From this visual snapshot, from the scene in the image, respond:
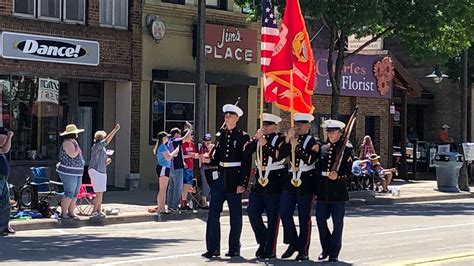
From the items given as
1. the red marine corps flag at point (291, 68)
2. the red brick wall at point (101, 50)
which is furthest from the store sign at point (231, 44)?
the red marine corps flag at point (291, 68)

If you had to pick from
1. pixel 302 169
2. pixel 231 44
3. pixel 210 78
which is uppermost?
pixel 231 44

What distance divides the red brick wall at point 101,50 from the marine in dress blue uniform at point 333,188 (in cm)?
1232

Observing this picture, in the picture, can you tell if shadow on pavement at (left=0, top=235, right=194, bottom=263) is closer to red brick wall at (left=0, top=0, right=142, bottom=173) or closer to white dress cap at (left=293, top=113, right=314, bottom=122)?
white dress cap at (left=293, top=113, right=314, bottom=122)

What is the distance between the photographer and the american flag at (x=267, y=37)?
14.1 meters

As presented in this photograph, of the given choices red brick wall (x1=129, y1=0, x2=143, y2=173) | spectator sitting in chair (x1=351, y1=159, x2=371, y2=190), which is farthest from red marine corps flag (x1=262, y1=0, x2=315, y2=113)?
spectator sitting in chair (x1=351, y1=159, x2=371, y2=190)

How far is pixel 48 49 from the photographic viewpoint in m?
22.9

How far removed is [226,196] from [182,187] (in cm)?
765

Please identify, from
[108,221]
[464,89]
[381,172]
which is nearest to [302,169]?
[108,221]

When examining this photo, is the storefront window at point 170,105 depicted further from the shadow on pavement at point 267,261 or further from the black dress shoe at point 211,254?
the shadow on pavement at point 267,261

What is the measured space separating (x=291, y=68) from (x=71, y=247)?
4.35 meters

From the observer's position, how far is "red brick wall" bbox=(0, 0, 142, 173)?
73.2 ft

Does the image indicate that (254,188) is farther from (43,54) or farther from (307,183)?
(43,54)

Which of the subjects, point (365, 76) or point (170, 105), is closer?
point (170, 105)

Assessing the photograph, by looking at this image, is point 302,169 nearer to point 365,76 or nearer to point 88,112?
point 88,112
